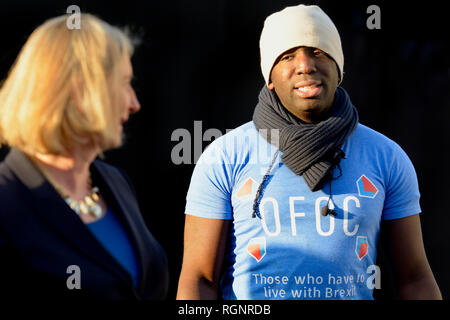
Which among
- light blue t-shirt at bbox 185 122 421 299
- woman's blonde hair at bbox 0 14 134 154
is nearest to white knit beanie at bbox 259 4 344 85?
light blue t-shirt at bbox 185 122 421 299

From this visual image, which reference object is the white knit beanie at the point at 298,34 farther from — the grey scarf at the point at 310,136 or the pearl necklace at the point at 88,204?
the pearl necklace at the point at 88,204

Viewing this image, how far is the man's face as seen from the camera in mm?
2750

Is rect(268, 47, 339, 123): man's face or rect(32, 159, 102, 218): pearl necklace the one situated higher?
rect(268, 47, 339, 123): man's face

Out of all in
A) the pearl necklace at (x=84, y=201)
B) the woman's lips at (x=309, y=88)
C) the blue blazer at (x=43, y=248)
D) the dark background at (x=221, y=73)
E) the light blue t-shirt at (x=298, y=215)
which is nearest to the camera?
the blue blazer at (x=43, y=248)

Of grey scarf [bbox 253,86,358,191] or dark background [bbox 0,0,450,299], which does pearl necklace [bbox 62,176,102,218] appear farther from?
dark background [bbox 0,0,450,299]

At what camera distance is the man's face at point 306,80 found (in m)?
2.75

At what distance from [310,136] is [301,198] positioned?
0.98 ft

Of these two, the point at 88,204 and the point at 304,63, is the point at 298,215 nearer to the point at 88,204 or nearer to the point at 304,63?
the point at 304,63

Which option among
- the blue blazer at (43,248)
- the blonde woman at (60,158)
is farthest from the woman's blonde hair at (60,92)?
the blue blazer at (43,248)

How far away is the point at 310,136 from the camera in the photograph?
2781 mm

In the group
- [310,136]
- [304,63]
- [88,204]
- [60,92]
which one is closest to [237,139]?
[310,136]

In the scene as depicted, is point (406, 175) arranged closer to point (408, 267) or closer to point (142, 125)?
point (408, 267)

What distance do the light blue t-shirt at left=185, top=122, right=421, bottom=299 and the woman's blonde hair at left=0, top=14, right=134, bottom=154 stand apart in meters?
0.84
